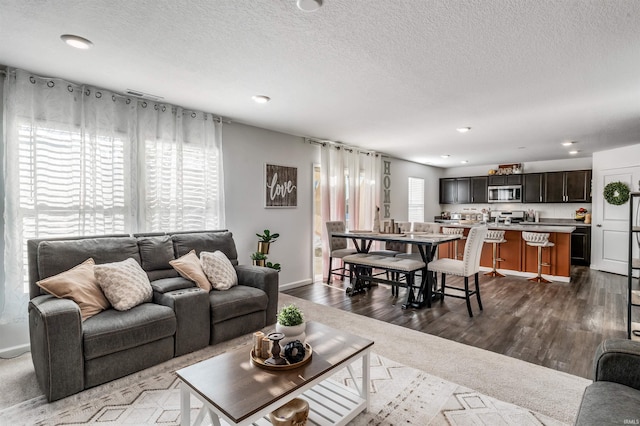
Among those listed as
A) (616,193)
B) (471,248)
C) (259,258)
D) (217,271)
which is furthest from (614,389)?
(616,193)

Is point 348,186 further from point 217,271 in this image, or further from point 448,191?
point 448,191

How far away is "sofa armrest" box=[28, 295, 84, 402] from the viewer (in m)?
2.07

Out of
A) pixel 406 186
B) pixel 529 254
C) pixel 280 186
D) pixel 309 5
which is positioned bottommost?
pixel 529 254

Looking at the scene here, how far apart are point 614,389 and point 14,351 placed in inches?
164

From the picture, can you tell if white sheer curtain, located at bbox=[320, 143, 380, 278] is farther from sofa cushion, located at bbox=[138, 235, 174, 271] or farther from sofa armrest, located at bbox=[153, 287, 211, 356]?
sofa armrest, located at bbox=[153, 287, 211, 356]

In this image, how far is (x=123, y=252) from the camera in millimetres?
3000

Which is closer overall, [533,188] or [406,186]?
[533,188]

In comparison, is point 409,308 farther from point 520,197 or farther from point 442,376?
point 520,197

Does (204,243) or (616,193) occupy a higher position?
(616,193)

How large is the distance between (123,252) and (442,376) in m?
2.91

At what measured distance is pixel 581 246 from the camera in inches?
279

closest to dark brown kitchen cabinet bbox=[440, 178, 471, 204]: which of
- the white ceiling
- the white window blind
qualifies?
the white ceiling

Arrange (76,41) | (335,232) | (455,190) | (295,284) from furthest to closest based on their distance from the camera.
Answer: (455,190), (335,232), (295,284), (76,41)

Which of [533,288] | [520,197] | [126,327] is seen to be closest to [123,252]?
[126,327]
